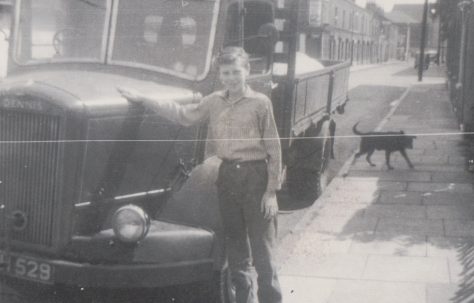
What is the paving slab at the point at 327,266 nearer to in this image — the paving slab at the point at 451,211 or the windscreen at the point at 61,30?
the paving slab at the point at 451,211

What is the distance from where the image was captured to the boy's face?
14.2 feet

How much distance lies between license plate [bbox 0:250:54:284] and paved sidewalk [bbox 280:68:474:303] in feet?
6.48

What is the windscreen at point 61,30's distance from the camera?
5.33m

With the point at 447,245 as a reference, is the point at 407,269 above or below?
below

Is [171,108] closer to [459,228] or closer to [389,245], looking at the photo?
[389,245]

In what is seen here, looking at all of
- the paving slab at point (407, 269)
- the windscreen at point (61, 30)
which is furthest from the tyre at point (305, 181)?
the windscreen at point (61, 30)

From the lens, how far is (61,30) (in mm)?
5500

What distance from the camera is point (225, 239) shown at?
15.2 ft

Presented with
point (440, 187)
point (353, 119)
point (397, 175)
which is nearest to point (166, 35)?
point (440, 187)

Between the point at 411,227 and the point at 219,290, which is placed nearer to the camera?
the point at 219,290

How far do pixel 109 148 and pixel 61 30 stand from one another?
140 cm

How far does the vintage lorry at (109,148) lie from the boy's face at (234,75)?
2.56 ft

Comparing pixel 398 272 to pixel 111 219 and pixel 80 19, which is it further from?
pixel 80 19

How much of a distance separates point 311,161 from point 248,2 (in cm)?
309
